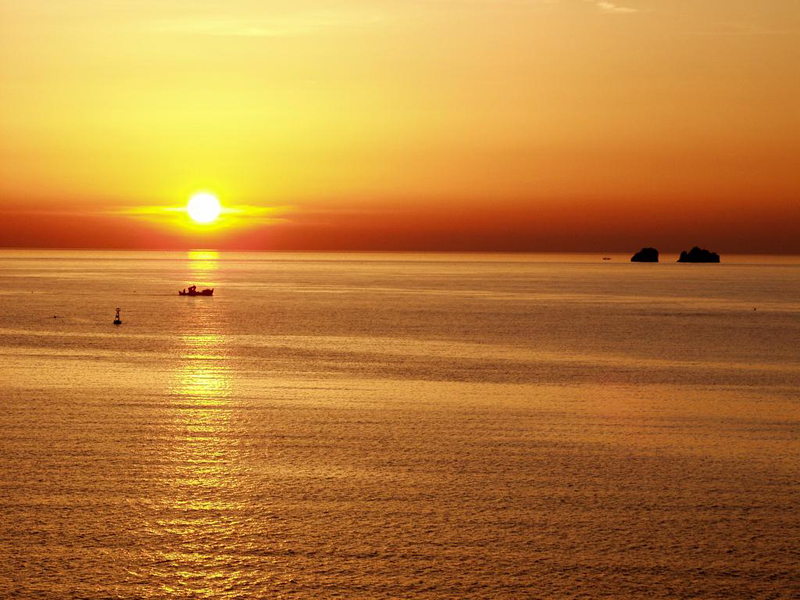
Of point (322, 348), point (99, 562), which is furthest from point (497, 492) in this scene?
point (322, 348)

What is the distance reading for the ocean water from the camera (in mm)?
12570

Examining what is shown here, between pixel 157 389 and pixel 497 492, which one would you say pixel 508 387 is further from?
pixel 497 492

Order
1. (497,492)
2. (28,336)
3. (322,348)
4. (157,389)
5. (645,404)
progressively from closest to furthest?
(497,492), (645,404), (157,389), (322,348), (28,336)


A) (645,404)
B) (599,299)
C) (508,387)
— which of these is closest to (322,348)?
(508,387)

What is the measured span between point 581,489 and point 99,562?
341 inches

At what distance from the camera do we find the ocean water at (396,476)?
12.6 meters

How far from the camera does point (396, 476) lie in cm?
1778

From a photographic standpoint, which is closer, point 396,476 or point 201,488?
point 201,488

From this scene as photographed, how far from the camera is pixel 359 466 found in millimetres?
18609

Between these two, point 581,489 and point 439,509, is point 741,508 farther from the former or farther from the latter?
point 439,509

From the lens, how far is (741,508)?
15.8m

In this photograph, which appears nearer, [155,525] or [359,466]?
[155,525]

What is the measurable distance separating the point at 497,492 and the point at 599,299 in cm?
9002

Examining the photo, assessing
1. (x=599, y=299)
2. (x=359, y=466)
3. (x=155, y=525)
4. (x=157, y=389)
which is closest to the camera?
(x=155, y=525)
